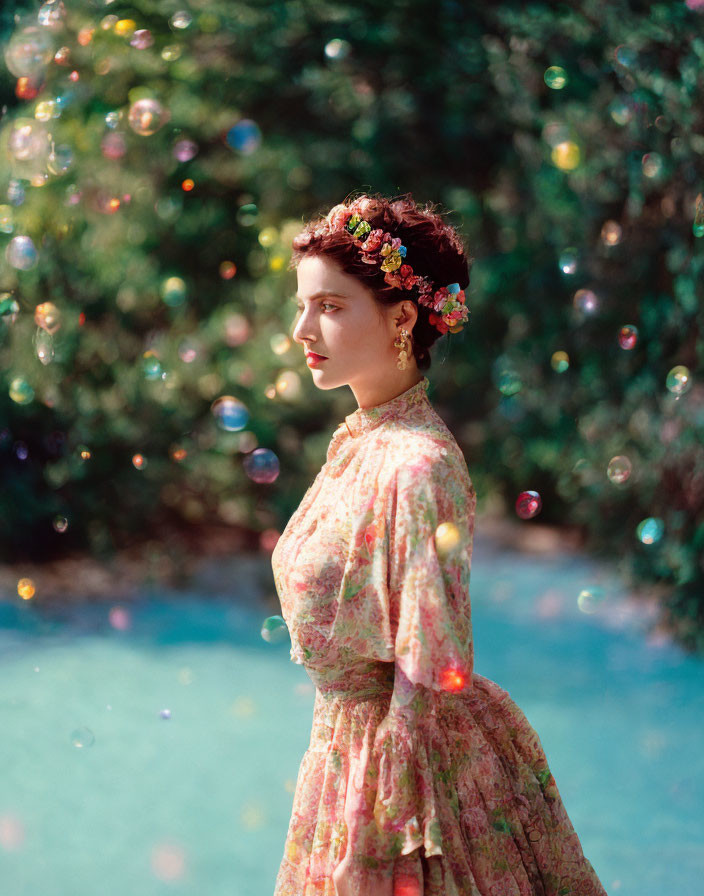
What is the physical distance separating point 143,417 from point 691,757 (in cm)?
382

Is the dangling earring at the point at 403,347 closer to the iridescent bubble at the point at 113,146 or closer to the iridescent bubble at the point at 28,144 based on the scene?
the iridescent bubble at the point at 28,144

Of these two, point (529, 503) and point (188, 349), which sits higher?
point (188, 349)

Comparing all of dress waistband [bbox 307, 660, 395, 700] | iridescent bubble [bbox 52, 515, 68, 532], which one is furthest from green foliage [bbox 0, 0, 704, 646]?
dress waistband [bbox 307, 660, 395, 700]

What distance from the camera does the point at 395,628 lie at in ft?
5.01

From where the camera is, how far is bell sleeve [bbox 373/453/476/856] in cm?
145

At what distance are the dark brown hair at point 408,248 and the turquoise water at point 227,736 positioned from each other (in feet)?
6.03

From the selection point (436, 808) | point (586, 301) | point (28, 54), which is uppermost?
point (586, 301)

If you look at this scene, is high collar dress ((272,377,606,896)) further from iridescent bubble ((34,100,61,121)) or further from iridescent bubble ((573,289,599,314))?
iridescent bubble ((573,289,599,314))

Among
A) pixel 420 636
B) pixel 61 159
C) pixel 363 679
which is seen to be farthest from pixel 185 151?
pixel 420 636

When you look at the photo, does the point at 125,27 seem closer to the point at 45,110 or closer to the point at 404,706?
the point at 45,110

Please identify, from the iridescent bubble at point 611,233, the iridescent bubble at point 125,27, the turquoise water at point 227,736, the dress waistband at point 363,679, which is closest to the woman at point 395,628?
the dress waistband at point 363,679

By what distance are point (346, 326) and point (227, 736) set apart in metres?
3.01

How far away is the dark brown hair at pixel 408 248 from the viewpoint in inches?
65.1

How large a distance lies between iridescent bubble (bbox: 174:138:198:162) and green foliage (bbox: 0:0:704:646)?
100 millimetres
